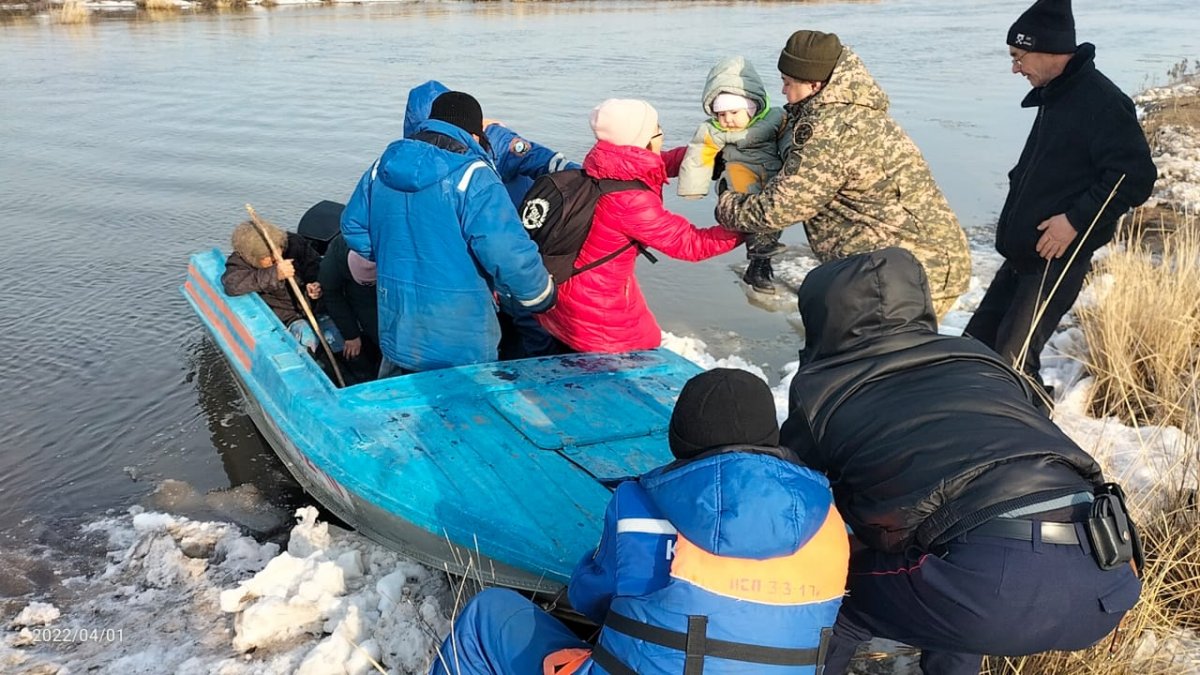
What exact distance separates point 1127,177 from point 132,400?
18.0 feet

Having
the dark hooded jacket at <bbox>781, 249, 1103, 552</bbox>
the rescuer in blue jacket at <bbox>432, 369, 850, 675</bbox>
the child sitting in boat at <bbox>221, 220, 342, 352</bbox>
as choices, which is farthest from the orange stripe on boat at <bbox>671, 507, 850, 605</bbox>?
the child sitting in boat at <bbox>221, 220, 342, 352</bbox>

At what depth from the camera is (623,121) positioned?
150 inches

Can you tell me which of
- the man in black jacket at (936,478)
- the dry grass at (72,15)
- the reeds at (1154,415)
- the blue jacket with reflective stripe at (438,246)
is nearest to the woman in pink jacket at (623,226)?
the blue jacket with reflective stripe at (438,246)

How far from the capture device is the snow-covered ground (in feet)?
10.4

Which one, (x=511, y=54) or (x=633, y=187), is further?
(x=511, y=54)

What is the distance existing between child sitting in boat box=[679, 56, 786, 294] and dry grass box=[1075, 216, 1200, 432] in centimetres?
213

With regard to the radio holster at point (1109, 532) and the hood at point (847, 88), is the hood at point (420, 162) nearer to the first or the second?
the hood at point (847, 88)

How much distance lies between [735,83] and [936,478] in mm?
1976

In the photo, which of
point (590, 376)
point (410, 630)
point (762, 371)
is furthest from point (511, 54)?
point (410, 630)

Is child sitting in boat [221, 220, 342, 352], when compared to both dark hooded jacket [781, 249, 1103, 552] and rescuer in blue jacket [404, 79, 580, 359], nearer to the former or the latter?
rescuer in blue jacket [404, 79, 580, 359]

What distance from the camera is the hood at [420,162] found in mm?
3611

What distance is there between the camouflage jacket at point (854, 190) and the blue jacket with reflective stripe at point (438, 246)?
0.85m

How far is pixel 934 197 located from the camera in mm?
3533

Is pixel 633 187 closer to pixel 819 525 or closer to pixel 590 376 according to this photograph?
pixel 590 376
